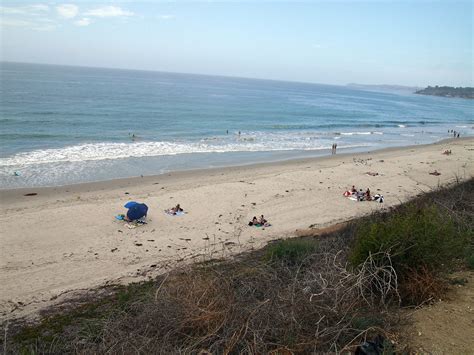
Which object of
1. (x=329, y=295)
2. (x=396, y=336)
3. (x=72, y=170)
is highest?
(x=329, y=295)

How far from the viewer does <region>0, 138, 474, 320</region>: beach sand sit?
1025cm

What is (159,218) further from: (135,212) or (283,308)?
(283,308)

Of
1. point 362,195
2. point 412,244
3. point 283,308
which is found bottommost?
point 362,195

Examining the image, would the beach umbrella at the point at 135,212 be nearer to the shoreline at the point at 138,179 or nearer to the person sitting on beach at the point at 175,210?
the person sitting on beach at the point at 175,210

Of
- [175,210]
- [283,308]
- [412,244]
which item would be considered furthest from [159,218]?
[283,308]

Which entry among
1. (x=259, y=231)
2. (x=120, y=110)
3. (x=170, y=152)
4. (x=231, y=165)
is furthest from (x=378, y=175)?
→ (x=120, y=110)

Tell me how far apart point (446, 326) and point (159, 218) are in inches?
418

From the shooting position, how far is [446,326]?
5566 millimetres

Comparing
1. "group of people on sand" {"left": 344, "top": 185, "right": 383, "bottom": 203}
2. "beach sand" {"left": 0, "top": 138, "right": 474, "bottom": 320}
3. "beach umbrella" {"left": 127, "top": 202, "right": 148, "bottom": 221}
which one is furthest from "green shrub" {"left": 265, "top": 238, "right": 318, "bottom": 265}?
"group of people on sand" {"left": 344, "top": 185, "right": 383, "bottom": 203}

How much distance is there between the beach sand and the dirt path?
15.5 ft

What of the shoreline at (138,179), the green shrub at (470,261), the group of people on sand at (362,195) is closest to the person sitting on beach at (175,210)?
the shoreline at (138,179)

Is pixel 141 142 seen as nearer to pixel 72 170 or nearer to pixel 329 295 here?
pixel 72 170

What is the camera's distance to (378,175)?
22.2 meters

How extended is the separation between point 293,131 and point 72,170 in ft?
86.0
